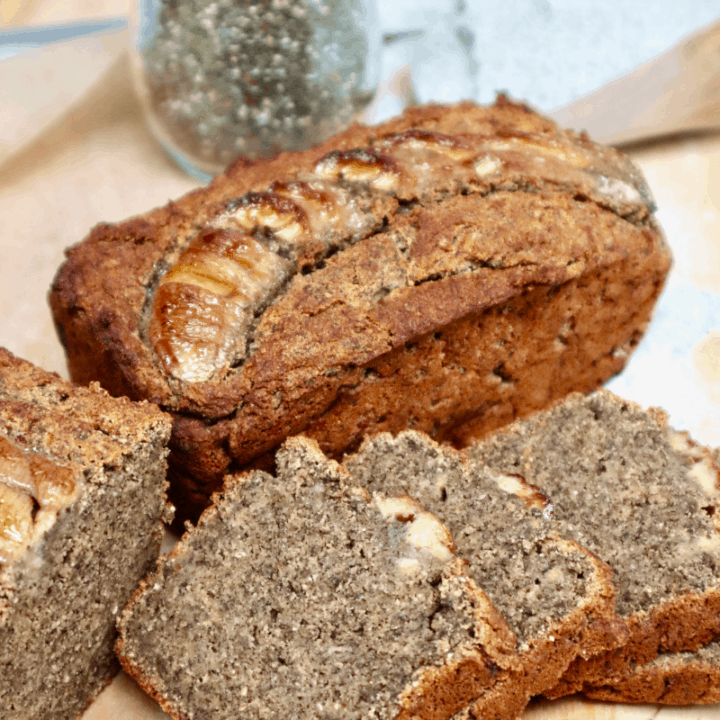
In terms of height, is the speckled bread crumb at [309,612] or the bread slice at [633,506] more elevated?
the speckled bread crumb at [309,612]

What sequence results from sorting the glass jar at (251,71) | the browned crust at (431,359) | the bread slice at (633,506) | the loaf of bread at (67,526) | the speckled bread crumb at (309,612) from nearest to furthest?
the loaf of bread at (67,526) < the speckled bread crumb at (309,612) < the bread slice at (633,506) < the browned crust at (431,359) < the glass jar at (251,71)

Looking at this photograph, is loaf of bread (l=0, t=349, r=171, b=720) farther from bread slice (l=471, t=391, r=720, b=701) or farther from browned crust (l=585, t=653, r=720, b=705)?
browned crust (l=585, t=653, r=720, b=705)

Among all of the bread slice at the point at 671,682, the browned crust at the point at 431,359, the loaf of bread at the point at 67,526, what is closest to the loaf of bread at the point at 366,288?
the browned crust at the point at 431,359

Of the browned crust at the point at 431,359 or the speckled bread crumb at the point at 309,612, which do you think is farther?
the browned crust at the point at 431,359

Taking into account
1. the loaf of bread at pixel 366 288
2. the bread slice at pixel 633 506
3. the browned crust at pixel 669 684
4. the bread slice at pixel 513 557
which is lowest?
the browned crust at pixel 669 684

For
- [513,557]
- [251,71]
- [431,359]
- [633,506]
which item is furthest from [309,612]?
[251,71]

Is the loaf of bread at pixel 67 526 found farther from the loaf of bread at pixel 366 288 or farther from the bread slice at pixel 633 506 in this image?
the bread slice at pixel 633 506

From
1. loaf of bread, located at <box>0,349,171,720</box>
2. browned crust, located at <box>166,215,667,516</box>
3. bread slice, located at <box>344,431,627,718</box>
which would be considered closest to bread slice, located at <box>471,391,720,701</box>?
bread slice, located at <box>344,431,627,718</box>

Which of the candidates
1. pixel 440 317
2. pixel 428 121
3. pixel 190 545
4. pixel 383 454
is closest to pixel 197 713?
pixel 190 545
